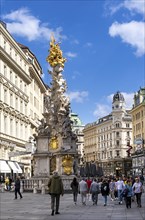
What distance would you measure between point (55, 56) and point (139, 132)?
74400 mm

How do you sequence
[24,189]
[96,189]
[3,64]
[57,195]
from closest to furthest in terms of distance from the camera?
[57,195], [96,189], [24,189], [3,64]

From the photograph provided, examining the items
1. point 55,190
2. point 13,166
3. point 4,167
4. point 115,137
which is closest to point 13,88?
point 13,166

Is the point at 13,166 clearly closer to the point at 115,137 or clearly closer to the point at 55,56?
the point at 55,56

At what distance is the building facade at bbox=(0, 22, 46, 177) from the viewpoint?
203 ft

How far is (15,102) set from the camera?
70.0 m

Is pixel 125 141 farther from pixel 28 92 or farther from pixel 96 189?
pixel 96 189

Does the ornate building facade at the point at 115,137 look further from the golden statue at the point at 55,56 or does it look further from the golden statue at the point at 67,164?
the golden statue at the point at 67,164

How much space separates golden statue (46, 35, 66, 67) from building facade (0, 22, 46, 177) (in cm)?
1202

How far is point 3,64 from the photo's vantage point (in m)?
64.0

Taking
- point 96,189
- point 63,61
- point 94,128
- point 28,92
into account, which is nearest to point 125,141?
point 94,128

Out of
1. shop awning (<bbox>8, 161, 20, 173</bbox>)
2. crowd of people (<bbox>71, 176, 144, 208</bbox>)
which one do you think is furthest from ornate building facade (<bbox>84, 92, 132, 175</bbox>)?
crowd of people (<bbox>71, 176, 144, 208</bbox>)

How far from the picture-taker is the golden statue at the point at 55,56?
4625 centimetres

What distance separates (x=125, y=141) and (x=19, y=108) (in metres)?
92.6

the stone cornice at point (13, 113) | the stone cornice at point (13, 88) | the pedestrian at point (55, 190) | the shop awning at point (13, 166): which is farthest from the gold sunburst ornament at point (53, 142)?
the pedestrian at point (55, 190)
